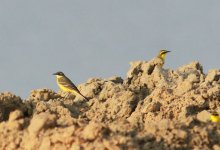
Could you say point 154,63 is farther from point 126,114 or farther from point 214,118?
point 214,118

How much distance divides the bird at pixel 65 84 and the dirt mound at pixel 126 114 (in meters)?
0.23

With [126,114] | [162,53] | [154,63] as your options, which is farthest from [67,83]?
[126,114]

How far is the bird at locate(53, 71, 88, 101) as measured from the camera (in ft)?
70.6

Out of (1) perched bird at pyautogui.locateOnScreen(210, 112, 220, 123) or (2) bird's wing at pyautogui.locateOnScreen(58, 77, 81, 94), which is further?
(2) bird's wing at pyautogui.locateOnScreen(58, 77, 81, 94)

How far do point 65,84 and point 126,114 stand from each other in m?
4.86

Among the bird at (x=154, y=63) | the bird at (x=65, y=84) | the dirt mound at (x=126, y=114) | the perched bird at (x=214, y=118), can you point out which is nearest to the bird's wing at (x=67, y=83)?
the bird at (x=65, y=84)

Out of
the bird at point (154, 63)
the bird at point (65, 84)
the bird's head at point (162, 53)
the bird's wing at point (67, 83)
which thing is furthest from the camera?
the bird's head at point (162, 53)

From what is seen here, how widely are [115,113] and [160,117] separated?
1.62 meters

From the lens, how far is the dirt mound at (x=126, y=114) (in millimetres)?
11570

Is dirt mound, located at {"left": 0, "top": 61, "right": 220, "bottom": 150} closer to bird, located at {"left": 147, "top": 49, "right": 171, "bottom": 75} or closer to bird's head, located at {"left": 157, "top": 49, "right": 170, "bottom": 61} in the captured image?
bird, located at {"left": 147, "top": 49, "right": 171, "bottom": 75}

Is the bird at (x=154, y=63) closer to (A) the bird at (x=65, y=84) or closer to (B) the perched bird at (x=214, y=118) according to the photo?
(A) the bird at (x=65, y=84)

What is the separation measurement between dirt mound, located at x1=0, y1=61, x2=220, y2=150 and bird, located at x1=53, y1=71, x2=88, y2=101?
0.76ft

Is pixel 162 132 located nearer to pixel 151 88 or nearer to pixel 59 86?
pixel 151 88

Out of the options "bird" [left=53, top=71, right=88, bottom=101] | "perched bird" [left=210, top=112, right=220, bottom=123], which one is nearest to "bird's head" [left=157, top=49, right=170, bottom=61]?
"bird" [left=53, top=71, right=88, bottom=101]
